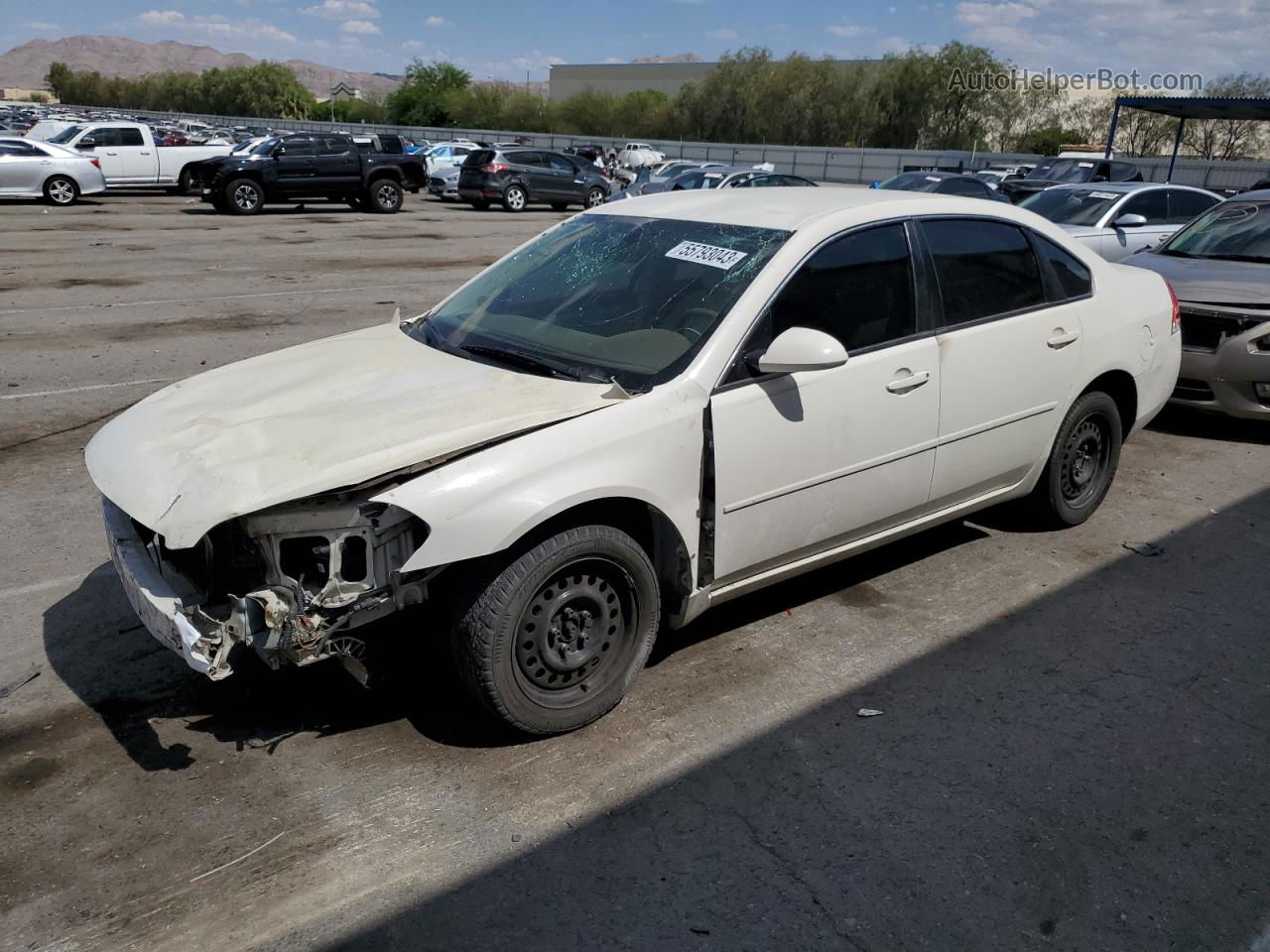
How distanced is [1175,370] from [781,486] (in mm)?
3283

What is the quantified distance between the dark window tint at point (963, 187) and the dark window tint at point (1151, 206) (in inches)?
242

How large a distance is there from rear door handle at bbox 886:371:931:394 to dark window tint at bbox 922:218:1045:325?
0.32 meters

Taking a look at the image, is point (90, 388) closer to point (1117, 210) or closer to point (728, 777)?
point (728, 777)

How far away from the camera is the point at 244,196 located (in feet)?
75.8

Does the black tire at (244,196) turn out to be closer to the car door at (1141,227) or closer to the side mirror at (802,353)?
the car door at (1141,227)

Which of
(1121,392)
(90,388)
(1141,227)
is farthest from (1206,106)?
(90,388)

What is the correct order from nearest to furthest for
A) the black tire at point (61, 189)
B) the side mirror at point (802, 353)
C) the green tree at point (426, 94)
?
the side mirror at point (802, 353)
the black tire at point (61, 189)
the green tree at point (426, 94)

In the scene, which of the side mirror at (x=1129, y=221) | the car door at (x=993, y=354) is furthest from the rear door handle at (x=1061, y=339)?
the side mirror at (x=1129, y=221)

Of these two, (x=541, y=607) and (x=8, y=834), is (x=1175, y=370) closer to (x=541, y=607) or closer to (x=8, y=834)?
(x=541, y=607)

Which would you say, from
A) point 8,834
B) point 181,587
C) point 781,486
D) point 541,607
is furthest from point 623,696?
point 8,834

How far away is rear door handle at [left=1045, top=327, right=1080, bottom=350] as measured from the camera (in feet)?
16.0

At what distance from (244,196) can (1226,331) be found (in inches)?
831

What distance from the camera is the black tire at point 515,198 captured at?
27.5 m

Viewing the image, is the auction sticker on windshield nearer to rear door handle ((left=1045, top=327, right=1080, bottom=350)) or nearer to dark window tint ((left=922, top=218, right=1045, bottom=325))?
dark window tint ((left=922, top=218, right=1045, bottom=325))
